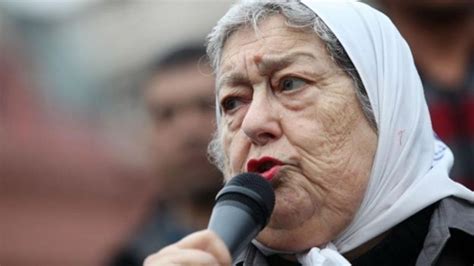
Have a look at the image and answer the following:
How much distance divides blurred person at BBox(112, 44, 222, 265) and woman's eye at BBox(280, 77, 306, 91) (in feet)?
7.37

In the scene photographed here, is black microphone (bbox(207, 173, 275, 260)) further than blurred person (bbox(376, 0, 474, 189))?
No

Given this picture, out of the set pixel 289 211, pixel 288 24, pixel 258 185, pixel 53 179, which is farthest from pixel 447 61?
pixel 53 179

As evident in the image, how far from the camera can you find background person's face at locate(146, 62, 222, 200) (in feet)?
23.2

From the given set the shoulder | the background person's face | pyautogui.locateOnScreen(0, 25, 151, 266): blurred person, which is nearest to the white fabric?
the shoulder

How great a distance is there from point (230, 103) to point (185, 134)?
240 cm

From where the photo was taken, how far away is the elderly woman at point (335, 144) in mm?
4434

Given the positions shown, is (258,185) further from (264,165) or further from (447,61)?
(447,61)

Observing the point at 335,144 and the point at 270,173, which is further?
the point at 335,144

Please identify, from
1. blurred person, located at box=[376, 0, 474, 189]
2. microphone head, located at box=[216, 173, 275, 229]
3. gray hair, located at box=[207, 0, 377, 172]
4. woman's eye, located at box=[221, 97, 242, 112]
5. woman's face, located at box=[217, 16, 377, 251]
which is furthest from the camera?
blurred person, located at box=[376, 0, 474, 189]

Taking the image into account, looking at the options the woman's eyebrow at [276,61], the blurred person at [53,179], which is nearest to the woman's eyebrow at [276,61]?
the woman's eyebrow at [276,61]

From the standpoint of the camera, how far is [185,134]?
710 cm

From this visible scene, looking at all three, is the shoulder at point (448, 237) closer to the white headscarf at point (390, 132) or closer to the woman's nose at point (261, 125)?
the white headscarf at point (390, 132)

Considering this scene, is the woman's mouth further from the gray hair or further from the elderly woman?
the gray hair

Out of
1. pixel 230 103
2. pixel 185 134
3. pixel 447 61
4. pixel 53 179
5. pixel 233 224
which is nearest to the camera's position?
pixel 233 224
